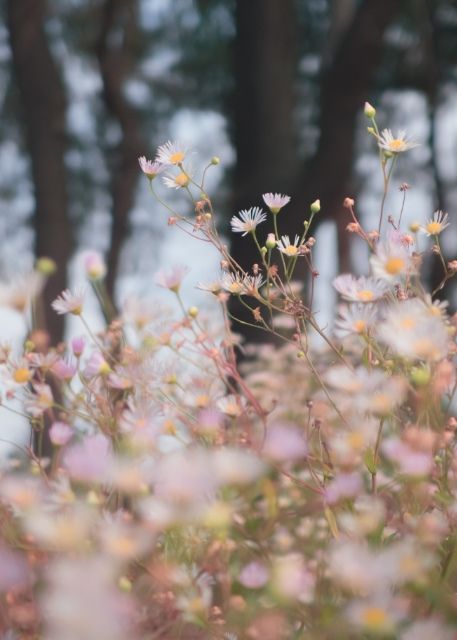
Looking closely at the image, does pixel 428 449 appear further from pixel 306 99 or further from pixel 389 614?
pixel 306 99

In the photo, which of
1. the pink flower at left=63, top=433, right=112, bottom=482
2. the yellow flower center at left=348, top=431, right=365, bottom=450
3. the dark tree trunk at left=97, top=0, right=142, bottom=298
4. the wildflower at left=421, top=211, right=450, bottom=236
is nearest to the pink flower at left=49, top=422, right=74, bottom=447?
the pink flower at left=63, top=433, right=112, bottom=482

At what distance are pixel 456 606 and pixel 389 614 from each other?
0.10 meters

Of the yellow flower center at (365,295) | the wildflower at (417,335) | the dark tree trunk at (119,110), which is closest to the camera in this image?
the wildflower at (417,335)

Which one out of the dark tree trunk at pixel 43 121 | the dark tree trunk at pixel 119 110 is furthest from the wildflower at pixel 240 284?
the dark tree trunk at pixel 119 110

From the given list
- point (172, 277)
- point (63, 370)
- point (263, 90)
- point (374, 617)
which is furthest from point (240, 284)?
point (263, 90)

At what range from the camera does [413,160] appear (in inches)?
185

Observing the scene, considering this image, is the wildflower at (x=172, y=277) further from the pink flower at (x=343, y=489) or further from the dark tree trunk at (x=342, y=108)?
the dark tree trunk at (x=342, y=108)

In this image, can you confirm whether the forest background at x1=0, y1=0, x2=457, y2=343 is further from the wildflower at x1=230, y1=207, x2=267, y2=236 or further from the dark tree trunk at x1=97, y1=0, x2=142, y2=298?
the wildflower at x1=230, y1=207, x2=267, y2=236

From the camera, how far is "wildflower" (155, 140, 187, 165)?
67 centimetres

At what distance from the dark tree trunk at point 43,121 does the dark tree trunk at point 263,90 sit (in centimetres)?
74

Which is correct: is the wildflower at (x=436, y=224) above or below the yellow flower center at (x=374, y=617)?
above

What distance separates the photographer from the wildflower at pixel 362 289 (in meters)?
0.56

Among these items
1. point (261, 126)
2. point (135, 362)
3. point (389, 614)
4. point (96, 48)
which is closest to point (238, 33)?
point (261, 126)

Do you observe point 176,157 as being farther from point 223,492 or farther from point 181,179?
point 223,492
